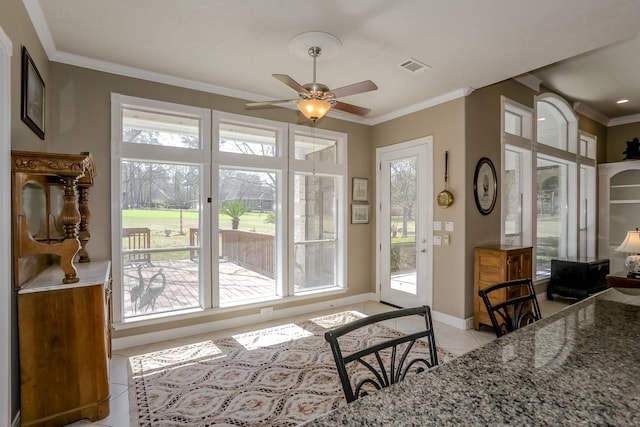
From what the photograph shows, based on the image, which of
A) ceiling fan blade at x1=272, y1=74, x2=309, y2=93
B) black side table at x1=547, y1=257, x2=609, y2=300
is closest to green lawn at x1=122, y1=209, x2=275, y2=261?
ceiling fan blade at x1=272, y1=74, x2=309, y2=93

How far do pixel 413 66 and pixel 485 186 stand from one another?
1.83 m

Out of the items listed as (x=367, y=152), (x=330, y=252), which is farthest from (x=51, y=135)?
(x=367, y=152)

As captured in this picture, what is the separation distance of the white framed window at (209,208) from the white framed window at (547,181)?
8.19 feet

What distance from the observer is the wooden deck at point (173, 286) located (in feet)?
11.8

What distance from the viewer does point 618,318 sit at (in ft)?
4.94

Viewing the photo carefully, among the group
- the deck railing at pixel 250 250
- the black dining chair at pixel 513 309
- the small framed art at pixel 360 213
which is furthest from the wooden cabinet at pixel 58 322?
the small framed art at pixel 360 213

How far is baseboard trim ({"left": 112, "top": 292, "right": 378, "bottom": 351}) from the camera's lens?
3.49 metres

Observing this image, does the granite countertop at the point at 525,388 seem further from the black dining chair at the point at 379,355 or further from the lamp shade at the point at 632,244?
the lamp shade at the point at 632,244

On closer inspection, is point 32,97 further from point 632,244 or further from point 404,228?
point 632,244

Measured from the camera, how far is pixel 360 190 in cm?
518

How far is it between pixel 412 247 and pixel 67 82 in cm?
439

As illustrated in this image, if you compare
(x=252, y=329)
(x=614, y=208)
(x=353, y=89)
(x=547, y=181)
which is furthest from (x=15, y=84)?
(x=614, y=208)

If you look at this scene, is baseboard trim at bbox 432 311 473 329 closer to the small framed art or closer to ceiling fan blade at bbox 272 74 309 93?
the small framed art

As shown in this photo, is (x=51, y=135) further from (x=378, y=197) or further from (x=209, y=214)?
(x=378, y=197)
